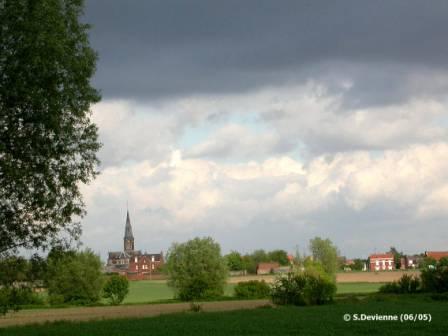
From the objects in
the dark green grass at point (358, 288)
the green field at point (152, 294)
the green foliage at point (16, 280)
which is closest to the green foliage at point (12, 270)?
the green foliage at point (16, 280)

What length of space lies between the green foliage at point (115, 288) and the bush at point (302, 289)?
108 ft

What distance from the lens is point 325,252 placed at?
456 ft

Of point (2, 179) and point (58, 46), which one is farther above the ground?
point (58, 46)

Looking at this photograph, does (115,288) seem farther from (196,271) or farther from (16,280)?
(16,280)

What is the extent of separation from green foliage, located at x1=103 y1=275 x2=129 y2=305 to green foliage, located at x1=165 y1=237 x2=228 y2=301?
6752mm

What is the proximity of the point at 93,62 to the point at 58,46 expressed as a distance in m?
3.15

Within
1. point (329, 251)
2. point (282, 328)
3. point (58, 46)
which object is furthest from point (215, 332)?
point (329, 251)

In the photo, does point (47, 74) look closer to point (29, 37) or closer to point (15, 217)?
point (29, 37)

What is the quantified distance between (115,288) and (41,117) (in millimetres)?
64434

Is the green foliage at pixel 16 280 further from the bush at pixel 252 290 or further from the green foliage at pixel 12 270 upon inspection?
the bush at pixel 252 290

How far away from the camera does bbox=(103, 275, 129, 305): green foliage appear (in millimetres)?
89750

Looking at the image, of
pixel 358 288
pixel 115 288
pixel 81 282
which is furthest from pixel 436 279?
pixel 81 282

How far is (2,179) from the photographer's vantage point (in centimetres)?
2856

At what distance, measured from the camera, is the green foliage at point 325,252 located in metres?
138
